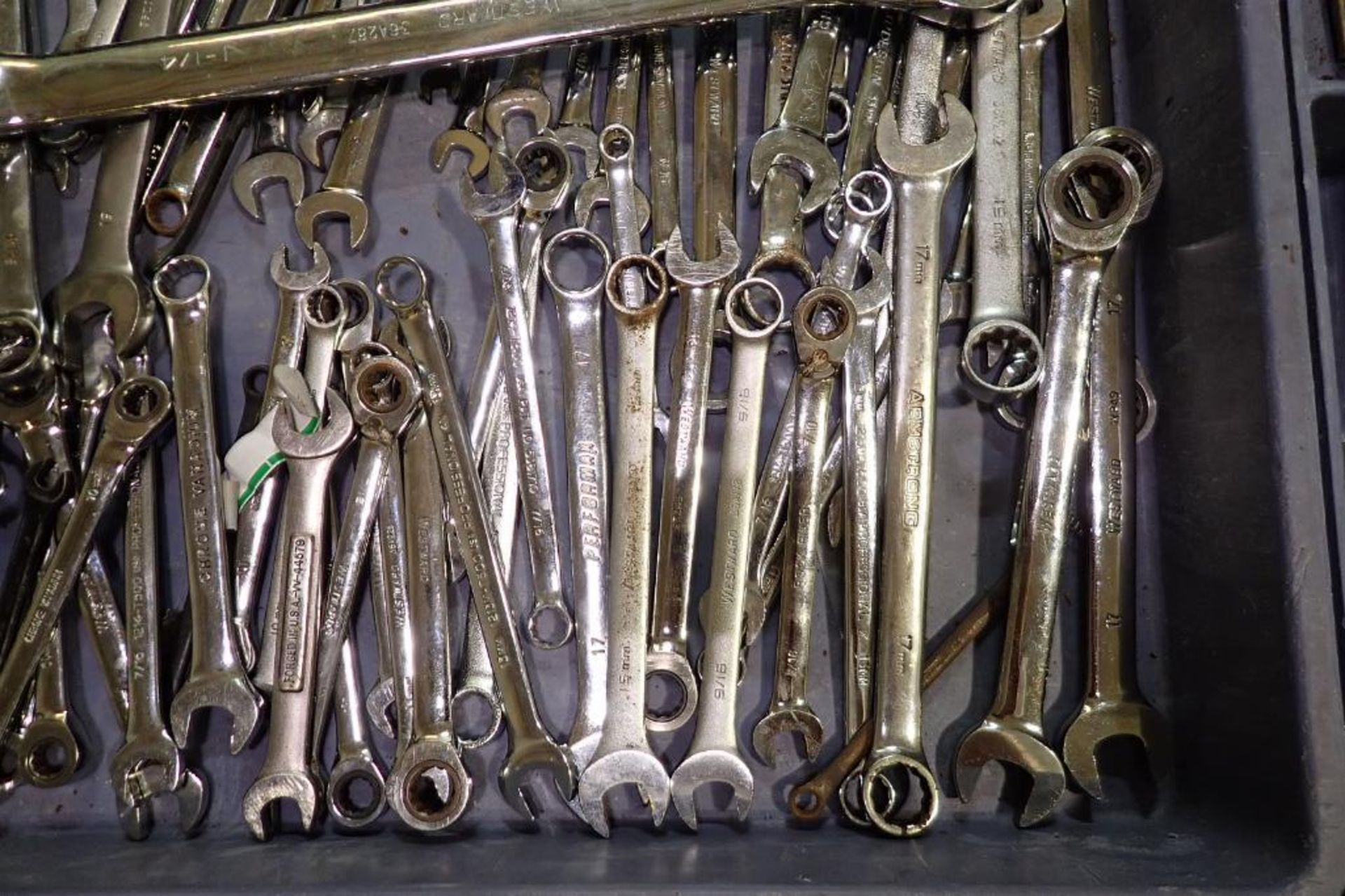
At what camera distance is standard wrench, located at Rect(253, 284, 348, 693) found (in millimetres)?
1226

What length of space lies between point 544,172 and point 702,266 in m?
→ 0.26

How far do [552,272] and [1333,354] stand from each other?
88 centimetres

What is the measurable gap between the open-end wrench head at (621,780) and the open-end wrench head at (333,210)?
0.74m

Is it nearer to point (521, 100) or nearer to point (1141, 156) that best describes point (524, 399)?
point (521, 100)

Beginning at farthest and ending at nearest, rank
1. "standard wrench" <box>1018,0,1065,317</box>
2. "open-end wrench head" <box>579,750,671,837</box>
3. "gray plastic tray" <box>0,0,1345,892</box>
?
"standard wrench" <box>1018,0,1065,317</box> → "open-end wrench head" <box>579,750,671,837</box> → "gray plastic tray" <box>0,0,1345,892</box>

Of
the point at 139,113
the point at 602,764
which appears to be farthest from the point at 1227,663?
the point at 139,113

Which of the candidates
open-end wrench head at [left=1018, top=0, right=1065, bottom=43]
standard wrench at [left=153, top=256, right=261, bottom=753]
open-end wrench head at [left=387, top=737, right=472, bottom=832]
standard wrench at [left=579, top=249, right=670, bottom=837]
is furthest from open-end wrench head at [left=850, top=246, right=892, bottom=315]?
standard wrench at [left=153, top=256, right=261, bottom=753]

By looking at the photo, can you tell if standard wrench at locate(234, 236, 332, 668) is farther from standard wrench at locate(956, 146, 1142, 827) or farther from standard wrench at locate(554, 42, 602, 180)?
standard wrench at locate(956, 146, 1142, 827)

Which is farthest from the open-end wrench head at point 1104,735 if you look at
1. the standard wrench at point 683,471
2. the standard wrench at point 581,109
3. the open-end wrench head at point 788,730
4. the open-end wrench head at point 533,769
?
the standard wrench at point 581,109

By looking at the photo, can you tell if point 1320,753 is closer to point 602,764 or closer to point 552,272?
point 602,764

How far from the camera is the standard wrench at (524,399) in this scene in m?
1.22

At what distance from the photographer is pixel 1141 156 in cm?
122

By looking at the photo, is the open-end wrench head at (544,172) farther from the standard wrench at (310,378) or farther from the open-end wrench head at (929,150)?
the open-end wrench head at (929,150)

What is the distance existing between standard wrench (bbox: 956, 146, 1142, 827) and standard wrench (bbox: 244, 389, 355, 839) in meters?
0.76
